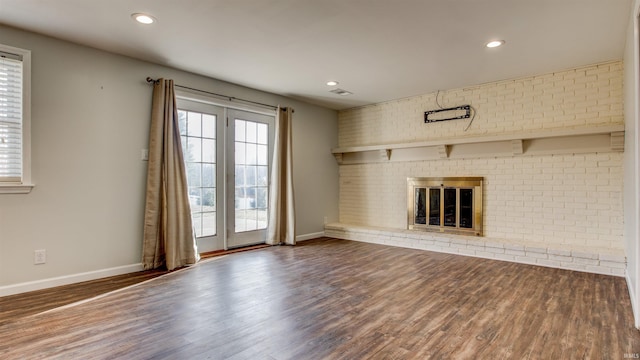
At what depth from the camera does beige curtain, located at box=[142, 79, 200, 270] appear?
12.8ft

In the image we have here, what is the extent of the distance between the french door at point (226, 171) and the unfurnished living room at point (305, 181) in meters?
0.03

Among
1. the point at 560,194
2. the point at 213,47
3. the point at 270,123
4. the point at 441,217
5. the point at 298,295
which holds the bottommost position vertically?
the point at 298,295

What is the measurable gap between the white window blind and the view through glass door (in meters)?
2.28

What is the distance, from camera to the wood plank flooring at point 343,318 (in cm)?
207

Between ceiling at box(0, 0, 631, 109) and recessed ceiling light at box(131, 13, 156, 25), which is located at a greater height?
ceiling at box(0, 0, 631, 109)

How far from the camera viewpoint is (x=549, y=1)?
104 inches

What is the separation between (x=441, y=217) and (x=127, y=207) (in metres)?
4.35

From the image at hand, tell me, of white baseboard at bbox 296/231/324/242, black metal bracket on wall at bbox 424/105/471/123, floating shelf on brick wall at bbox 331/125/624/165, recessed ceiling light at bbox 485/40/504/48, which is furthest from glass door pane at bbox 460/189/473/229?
white baseboard at bbox 296/231/324/242

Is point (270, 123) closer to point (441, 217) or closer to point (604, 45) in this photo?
point (441, 217)

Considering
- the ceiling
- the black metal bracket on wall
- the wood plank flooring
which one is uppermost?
the ceiling

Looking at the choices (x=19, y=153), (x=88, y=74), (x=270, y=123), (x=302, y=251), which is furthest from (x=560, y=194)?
(x=19, y=153)

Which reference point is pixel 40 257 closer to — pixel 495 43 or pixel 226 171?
pixel 226 171

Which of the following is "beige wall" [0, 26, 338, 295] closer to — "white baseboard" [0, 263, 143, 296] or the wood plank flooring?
"white baseboard" [0, 263, 143, 296]

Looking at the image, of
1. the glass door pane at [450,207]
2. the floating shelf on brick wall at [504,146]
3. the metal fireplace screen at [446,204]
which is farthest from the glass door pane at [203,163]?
the glass door pane at [450,207]
